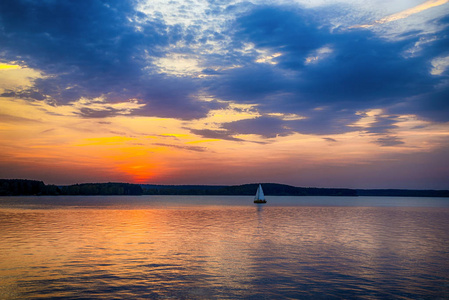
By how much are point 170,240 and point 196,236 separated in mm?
4908

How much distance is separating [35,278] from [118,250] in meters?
13.4

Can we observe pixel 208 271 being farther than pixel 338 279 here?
Yes

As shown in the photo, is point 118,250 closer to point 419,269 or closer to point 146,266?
point 146,266

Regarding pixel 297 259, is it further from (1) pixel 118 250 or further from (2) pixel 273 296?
(1) pixel 118 250

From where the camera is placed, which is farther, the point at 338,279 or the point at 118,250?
the point at 118,250

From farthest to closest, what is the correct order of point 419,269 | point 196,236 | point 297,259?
1. point 196,236
2. point 297,259
3. point 419,269

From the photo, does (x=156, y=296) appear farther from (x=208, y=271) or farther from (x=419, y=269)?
(x=419, y=269)

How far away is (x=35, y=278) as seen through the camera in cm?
2619

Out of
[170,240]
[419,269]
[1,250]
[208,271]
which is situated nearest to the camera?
[208,271]

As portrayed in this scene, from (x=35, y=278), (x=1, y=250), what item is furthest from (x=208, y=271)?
(x=1, y=250)

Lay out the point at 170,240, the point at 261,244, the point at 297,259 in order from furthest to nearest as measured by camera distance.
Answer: the point at 170,240, the point at 261,244, the point at 297,259

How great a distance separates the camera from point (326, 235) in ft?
179

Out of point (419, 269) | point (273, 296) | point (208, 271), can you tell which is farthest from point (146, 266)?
Answer: point (419, 269)

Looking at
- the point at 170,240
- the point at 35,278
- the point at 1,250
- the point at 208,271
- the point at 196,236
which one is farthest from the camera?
the point at 196,236
